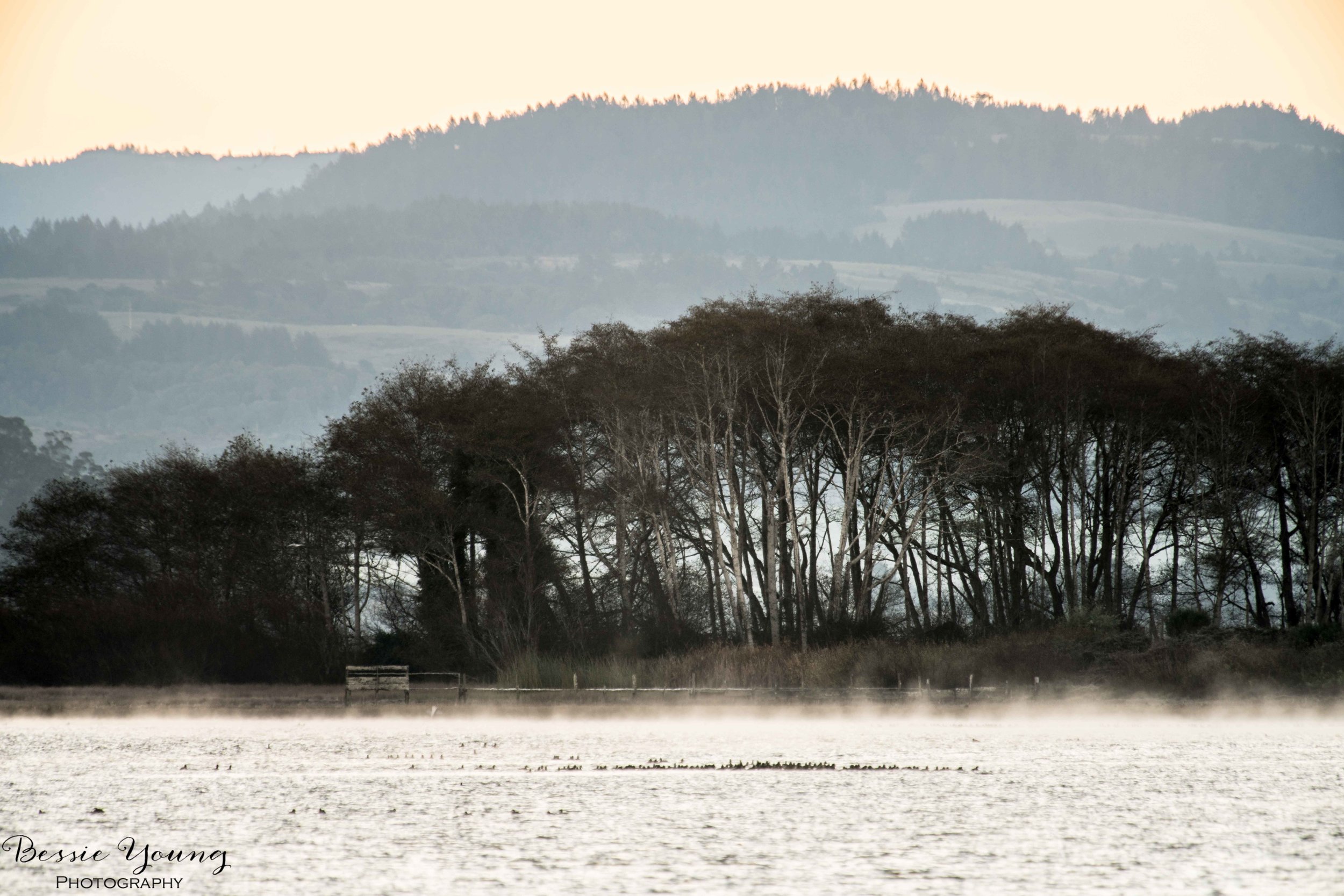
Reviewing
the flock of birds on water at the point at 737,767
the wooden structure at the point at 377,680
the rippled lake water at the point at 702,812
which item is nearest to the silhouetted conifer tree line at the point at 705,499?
the wooden structure at the point at 377,680

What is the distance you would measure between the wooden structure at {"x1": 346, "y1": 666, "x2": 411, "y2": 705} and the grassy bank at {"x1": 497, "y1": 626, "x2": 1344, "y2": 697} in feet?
9.77

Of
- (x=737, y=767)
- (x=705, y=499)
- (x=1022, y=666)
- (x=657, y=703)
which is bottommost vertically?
(x=737, y=767)

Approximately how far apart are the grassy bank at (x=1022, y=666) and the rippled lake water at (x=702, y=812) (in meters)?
4.89

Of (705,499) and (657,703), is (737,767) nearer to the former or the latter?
(657,703)

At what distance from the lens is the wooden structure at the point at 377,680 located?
3722 cm

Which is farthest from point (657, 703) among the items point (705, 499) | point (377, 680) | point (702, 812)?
point (702, 812)

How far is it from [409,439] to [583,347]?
23.4 feet

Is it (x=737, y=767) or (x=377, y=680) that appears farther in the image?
(x=377, y=680)

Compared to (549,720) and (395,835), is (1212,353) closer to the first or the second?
(549,720)

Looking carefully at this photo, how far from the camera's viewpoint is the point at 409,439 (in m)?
49.8

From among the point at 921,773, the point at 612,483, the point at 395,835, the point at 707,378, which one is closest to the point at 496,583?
the point at 612,483

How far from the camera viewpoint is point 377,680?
123 feet

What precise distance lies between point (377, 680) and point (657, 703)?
739 centimetres

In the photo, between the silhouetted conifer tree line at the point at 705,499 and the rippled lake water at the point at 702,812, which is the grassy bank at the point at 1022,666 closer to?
the silhouetted conifer tree line at the point at 705,499
